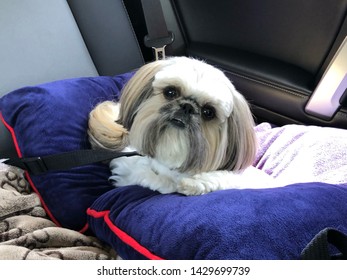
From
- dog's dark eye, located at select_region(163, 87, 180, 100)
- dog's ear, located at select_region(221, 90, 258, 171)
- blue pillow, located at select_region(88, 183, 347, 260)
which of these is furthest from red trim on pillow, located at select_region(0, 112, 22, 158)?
dog's ear, located at select_region(221, 90, 258, 171)

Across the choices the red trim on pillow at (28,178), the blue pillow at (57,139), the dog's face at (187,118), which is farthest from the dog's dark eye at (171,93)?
the red trim on pillow at (28,178)

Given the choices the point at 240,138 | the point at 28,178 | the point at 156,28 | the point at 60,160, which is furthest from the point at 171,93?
the point at 156,28

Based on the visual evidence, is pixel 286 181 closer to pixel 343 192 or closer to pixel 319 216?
pixel 343 192

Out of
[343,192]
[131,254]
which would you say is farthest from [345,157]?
[131,254]

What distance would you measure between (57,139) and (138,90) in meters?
0.31

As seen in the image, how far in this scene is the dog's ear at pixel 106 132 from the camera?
1.30m

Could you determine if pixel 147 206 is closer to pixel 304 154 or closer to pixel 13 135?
pixel 13 135

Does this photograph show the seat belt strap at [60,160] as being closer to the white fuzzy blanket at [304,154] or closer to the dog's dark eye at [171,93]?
the dog's dark eye at [171,93]

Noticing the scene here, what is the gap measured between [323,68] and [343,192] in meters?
0.73

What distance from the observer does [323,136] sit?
147 cm

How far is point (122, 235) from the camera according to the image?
1000mm

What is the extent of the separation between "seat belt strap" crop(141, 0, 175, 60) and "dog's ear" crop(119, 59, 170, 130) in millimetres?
466

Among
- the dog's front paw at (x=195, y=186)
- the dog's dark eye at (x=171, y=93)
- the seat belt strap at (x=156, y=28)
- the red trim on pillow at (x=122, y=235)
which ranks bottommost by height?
the dog's front paw at (x=195, y=186)

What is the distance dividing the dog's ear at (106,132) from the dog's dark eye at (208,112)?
0.30 meters
